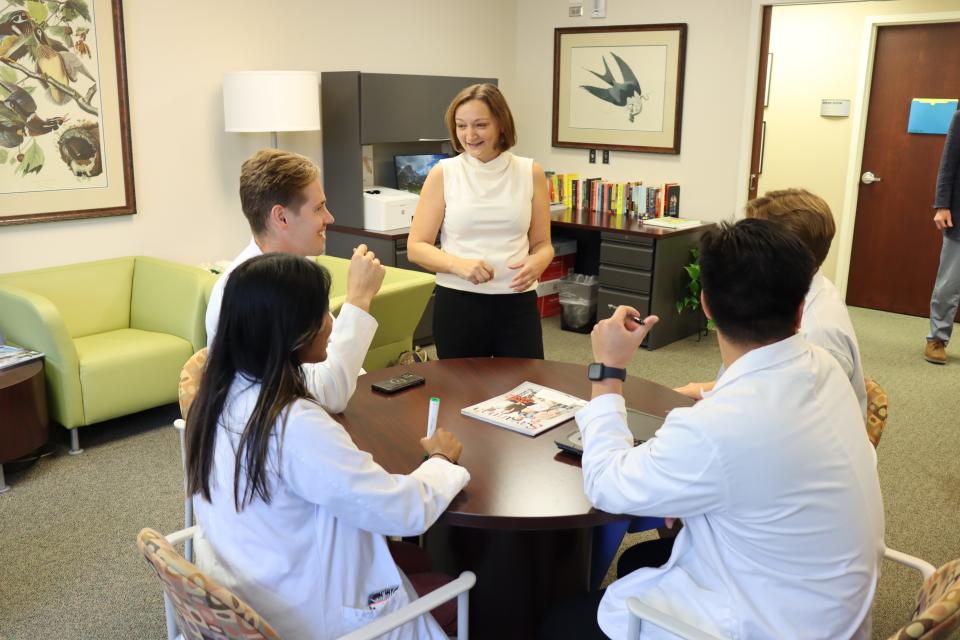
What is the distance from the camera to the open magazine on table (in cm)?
204

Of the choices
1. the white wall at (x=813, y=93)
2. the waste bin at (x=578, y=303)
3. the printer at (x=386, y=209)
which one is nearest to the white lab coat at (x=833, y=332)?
the printer at (x=386, y=209)

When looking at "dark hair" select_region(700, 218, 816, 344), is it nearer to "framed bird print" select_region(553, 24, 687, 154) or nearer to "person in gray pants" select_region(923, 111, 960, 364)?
"person in gray pants" select_region(923, 111, 960, 364)

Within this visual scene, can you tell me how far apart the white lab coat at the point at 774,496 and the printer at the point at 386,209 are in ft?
12.6

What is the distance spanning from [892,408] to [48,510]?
12.8 feet

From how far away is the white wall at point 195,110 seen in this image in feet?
14.2

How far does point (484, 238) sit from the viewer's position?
288 centimetres

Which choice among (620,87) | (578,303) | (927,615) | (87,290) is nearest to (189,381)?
(927,615)

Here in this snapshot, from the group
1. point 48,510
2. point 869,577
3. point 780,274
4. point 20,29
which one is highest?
point 20,29

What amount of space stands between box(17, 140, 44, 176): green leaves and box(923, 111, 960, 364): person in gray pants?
15.9 feet

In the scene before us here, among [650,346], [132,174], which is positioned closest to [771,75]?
[650,346]

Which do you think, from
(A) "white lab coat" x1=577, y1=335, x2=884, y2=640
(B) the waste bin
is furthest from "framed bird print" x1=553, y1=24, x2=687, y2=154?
(A) "white lab coat" x1=577, y1=335, x2=884, y2=640

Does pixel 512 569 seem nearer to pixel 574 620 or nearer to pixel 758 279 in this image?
pixel 574 620

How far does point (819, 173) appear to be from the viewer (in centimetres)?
653

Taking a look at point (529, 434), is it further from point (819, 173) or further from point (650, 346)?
point (819, 173)
